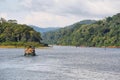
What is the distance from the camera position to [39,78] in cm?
8069

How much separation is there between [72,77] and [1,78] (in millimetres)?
16306

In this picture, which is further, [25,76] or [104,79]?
[25,76]

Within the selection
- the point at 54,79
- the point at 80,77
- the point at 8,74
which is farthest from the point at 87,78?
the point at 8,74

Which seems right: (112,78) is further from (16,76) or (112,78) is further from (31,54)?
(31,54)

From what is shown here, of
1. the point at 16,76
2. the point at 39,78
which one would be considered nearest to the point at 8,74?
the point at 16,76

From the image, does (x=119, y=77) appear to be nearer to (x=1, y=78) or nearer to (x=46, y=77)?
(x=46, y=77)

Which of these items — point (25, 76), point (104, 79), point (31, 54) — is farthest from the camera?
point (31, 54)

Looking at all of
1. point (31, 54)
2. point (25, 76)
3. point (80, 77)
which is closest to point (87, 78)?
point (80, 77)

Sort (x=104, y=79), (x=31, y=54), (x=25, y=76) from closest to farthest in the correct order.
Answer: (x=104, y=79)
(x=25, y=76)
(x=31, y=54)

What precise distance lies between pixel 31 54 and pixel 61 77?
297 feet

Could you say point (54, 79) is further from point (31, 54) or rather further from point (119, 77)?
point (31, 54)

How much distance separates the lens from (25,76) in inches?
3332

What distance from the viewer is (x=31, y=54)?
563 ft

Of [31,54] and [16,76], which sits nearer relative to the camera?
[16,76]
